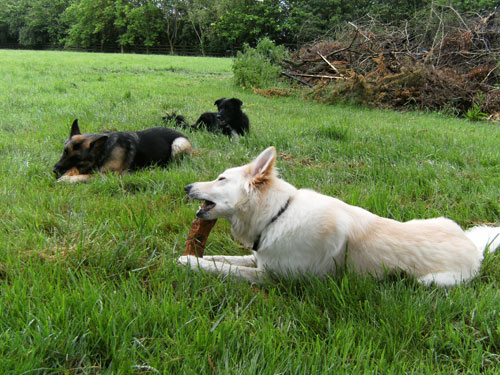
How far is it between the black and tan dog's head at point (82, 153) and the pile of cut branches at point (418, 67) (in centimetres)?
771

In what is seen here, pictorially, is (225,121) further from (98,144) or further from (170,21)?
(170,21)

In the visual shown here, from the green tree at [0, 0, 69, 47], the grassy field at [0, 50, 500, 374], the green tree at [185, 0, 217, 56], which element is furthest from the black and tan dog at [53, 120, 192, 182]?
the green tree at [0, 0, 69, 47]

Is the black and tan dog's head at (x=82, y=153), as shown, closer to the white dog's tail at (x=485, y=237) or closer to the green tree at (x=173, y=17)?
the white dog's tail at (x=485, y=237)

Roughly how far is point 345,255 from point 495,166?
11.9ft

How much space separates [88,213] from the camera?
296 cm

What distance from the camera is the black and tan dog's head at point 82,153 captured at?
422cm

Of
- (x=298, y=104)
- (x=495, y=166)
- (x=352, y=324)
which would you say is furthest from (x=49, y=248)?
(x=298, y=104)

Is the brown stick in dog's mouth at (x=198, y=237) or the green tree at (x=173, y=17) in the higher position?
the green tree at (x=173, y=17)

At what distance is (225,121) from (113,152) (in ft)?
8.43

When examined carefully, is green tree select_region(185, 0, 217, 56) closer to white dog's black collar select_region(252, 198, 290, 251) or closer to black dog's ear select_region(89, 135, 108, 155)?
black dog's ear select_region(89, 135, 108, 155)

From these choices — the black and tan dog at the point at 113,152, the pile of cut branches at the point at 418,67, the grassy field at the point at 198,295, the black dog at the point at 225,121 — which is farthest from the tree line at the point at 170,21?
the grassy field at the point at 198,295

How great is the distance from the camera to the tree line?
43781 mm

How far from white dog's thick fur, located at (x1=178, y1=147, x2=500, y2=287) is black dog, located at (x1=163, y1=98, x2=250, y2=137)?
3915 millimetres

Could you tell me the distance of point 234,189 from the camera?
2455 millimetres
